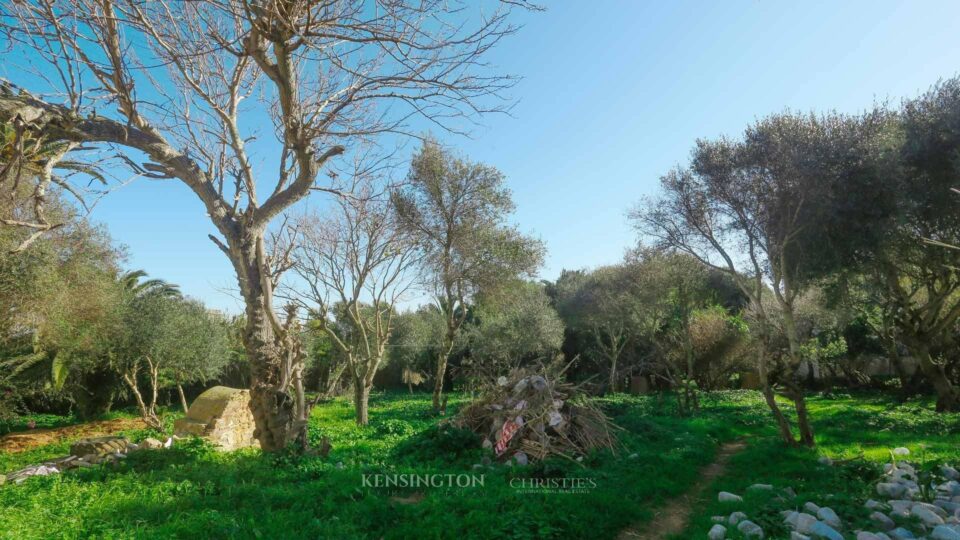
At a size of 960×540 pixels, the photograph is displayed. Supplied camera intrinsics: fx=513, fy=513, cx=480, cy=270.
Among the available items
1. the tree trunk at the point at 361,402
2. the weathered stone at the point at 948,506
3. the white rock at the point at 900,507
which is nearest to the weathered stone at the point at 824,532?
the white rock at the point at 900,507

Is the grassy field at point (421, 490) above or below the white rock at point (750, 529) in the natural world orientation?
above

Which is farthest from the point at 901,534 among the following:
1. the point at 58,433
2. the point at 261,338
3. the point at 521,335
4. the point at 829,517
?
the point at 58,433

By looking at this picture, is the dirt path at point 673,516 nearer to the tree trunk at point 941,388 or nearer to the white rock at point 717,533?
the white rock at point 717,533

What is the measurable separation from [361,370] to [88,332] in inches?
335

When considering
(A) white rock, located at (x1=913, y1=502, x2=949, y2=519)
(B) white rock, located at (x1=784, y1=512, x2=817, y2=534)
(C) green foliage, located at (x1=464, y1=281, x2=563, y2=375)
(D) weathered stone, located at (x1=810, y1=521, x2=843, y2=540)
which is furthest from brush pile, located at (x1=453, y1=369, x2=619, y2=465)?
(C) green foliage, located at (x1=464, y1=281, x2=563, y2=375)

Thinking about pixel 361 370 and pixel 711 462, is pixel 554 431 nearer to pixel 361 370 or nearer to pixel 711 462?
pixel 711 462

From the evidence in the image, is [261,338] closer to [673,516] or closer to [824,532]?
[673,516]

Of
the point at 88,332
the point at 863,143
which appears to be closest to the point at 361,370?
the point at 88,332

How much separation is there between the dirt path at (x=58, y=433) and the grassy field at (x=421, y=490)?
4.61 m

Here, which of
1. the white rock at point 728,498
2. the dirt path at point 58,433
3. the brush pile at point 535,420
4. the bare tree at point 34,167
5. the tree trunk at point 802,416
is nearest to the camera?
the bare tree at point 34,167

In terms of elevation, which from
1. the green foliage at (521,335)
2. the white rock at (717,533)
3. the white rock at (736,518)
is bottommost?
the white rock at (717,533)

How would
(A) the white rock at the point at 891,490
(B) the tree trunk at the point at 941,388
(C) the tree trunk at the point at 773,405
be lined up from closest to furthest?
(A) the white rock at the point at 891,490 < (C) the tree trunk at the point at 773,405 < (B) the tree trunk at the point at 941,388

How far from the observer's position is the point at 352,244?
610 inches

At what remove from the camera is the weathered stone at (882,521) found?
15.8 feet
